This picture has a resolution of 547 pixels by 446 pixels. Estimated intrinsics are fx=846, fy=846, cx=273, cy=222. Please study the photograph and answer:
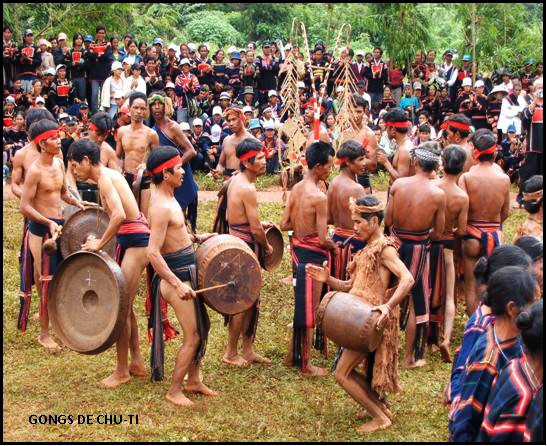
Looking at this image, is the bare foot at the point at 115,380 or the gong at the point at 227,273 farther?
the bare foot at the point at 115,380

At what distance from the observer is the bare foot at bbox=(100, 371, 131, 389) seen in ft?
22.9

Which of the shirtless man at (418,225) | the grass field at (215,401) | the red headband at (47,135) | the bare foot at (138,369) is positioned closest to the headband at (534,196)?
the shirtless man at (418,225)

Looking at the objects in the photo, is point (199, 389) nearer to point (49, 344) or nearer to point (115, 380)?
point (115, 380)

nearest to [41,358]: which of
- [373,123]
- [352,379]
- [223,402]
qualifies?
[223,402]

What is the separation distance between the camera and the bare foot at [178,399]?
652 cm

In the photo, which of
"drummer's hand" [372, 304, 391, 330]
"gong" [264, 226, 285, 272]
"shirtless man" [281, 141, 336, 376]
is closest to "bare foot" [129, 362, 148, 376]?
"shirtless man" [281, 141, 336, 376]

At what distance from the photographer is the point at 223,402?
21.9 feet

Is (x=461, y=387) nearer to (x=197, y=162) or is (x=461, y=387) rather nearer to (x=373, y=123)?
(x=197, y=162)

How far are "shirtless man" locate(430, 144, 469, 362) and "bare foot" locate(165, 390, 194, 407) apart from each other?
2.43 meters

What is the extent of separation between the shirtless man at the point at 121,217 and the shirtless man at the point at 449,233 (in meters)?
2.65

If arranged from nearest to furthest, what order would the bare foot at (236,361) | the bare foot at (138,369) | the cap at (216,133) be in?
the bare foot at (138,369) → the bare foot at (236,361) → the cap at (216,133)

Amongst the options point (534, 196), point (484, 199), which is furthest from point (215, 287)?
point (484, 199)

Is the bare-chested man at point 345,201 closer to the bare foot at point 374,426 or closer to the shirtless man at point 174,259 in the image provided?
the shirtless man at point 174,259

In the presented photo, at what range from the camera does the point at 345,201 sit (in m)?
7.54
